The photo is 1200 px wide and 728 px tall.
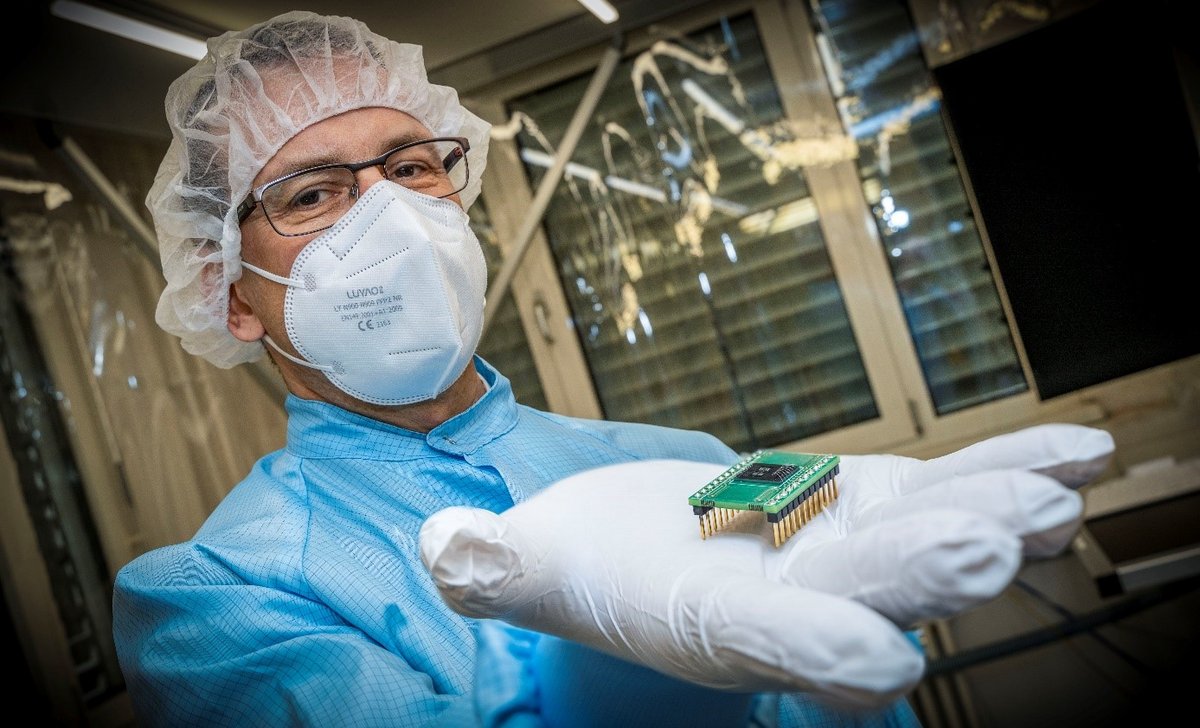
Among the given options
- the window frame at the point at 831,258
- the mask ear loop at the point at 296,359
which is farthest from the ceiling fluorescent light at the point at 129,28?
the window frame at the point at 831,258

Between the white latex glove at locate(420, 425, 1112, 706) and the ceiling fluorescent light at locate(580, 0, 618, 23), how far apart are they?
2.20ft

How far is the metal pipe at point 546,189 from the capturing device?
1370 mm

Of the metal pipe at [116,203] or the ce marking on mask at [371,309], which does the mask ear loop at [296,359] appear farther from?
the metal pipe at [116,203]

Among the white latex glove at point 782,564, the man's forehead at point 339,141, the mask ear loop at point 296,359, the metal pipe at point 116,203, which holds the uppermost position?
the metal pipe at point 116,203

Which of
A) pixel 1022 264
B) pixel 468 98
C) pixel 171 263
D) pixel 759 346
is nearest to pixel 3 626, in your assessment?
pixel 171 263

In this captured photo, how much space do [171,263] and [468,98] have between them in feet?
1.43

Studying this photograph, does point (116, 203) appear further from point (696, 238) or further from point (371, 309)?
point (696, 238)

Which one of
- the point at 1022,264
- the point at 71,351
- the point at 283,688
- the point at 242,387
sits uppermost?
the point at 71,351

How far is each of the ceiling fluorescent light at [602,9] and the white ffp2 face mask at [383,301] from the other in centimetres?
42

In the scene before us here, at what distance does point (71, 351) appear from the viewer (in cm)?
111

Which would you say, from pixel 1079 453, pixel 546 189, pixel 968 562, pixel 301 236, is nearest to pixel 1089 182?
pixel 1079 453

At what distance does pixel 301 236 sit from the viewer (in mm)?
647

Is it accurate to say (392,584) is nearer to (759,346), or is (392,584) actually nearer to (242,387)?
(242,387)

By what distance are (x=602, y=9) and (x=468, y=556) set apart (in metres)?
0.84
